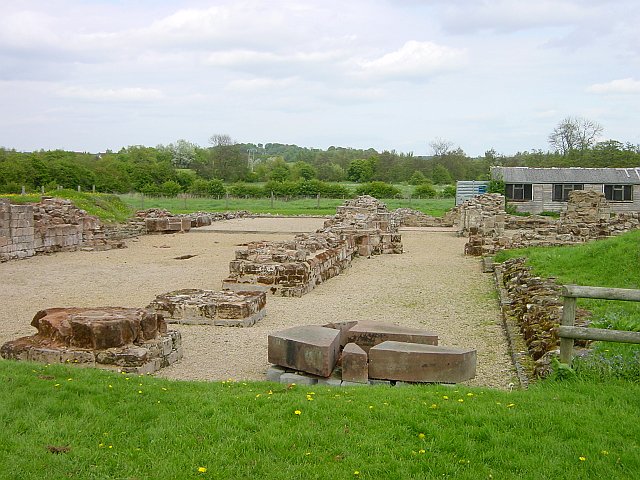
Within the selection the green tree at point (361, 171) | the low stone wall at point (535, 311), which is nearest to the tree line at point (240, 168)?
the green tree at point (361, 171)

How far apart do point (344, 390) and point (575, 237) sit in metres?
21.1

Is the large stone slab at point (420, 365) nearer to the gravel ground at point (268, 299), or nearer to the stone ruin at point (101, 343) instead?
the gravel ground at point (268, 299)

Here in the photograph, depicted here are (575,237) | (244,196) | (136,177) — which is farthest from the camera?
(136,177)

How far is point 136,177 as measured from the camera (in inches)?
2685

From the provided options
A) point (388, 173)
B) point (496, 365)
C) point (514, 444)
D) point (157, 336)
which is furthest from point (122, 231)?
point (388, 173)

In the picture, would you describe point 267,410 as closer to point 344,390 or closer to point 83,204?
point 344,390

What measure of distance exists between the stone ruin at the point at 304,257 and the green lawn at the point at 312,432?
28.4ft

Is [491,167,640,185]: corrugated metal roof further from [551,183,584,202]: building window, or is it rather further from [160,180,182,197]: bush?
[160,180,182,197]: bush

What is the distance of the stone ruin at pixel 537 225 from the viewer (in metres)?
24.6

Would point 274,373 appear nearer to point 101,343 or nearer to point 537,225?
point 101,343

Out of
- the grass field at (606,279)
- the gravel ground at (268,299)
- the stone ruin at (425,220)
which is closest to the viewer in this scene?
the grass field at (606,279)

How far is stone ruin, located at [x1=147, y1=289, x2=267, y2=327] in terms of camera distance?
1226cm

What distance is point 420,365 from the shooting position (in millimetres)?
8250

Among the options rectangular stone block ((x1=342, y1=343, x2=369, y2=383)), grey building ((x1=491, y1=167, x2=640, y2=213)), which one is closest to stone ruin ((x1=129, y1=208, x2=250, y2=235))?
grey building ((x1=491, y1=167, x2=640, y2=213))
